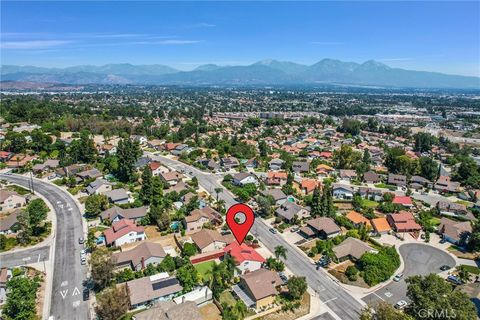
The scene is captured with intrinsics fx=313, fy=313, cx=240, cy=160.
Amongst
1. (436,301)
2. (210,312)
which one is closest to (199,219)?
(210,312)

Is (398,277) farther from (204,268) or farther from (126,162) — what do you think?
(126,162)

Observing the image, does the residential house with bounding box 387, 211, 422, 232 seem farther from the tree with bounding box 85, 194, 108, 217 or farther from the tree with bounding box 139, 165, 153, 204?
the tree with bounding box 85, 194, 108, 217

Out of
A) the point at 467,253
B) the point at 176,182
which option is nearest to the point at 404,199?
the point at 467,253

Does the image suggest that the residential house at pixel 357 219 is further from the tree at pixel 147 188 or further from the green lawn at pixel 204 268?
the tree at pixel 147 188

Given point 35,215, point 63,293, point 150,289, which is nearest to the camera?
point 150,289

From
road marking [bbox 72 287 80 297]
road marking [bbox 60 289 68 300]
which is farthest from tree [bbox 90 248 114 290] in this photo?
road marking [bbox 60 289 68 300]

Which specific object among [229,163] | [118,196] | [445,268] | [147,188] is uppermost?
[147,188]

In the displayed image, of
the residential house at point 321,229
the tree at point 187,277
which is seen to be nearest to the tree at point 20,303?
the tree at point 187,277
